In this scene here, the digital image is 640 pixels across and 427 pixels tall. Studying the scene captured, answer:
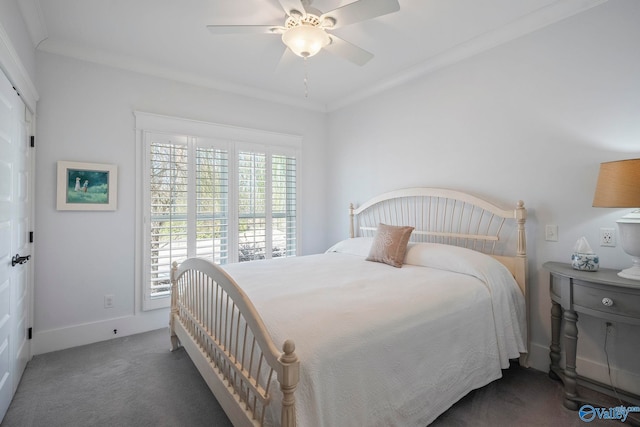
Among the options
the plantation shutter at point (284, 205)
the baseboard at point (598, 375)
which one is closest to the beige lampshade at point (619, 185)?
the baseboard at point (598, 375)

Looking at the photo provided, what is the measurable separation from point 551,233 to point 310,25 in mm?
2346

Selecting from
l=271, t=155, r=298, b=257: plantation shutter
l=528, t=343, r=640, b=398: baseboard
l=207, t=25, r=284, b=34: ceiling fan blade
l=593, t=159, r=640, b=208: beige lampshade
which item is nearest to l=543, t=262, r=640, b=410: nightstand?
l=528, t=343, r=640, b=398: baseboard

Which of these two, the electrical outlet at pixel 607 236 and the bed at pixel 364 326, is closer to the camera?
the bed at pixel 364 326

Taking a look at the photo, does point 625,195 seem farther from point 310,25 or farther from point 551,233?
point 310,25

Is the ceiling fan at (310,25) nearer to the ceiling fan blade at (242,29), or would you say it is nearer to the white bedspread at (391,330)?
the ceiling fan blade at (242,29)

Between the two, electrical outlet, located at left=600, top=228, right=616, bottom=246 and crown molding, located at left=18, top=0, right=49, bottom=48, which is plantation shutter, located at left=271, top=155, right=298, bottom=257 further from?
electrical outlet, located at left=600, top=228, right=616, bottom=246

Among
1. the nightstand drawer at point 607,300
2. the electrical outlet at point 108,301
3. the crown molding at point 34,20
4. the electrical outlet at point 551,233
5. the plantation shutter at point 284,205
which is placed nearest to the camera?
the nightstand drawer at point 607,300

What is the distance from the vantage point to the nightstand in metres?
1.65

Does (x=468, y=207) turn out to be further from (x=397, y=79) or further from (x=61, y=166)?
(x=61, y=166)

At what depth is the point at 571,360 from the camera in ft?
6.21

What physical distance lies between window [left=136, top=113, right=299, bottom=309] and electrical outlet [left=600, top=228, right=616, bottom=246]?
3.07 meters

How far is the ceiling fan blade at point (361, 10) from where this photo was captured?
1703mm

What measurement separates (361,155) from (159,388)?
3.19 meters

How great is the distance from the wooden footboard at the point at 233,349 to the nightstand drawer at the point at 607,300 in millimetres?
1820
